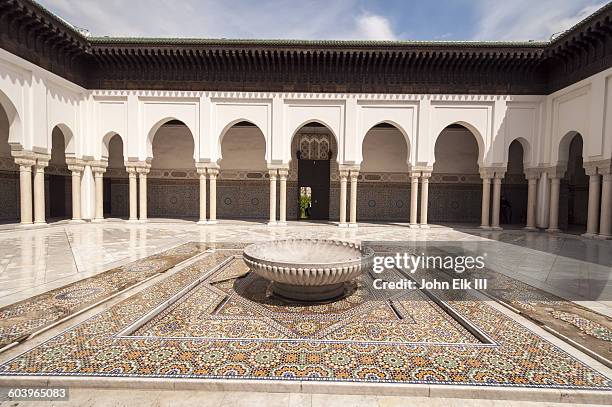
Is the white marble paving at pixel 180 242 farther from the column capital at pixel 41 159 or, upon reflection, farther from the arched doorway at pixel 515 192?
the arched doorway at pixel 515 192

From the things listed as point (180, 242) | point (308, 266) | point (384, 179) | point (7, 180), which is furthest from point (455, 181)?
point (7, 180)

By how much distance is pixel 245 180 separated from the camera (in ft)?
33.8

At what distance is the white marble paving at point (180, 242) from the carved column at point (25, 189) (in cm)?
33

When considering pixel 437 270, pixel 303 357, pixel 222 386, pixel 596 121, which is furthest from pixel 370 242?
pixel 596 121

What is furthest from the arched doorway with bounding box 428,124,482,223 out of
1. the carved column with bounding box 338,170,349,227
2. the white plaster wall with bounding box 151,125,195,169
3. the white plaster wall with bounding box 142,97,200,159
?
the white plaster wall with bounding box 151,125,195,169

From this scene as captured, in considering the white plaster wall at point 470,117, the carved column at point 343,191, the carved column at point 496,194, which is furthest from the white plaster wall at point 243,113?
the carved column at point 496,194

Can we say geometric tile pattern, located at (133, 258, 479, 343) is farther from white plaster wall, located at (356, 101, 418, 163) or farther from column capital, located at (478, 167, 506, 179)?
column capital, located at (478, 167, 506, 179)

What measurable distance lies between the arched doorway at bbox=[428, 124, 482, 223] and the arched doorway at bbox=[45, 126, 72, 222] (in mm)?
11987

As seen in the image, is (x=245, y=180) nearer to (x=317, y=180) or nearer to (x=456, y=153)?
(x=317, y=180)

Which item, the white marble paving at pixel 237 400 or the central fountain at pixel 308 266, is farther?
the central fountain at pixel 308 266

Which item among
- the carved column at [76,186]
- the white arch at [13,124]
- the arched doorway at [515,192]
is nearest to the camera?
the white arch at [13,124]

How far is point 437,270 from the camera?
152 inches

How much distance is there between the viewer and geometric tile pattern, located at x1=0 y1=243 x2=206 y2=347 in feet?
6.52

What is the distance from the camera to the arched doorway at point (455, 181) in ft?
33.5
